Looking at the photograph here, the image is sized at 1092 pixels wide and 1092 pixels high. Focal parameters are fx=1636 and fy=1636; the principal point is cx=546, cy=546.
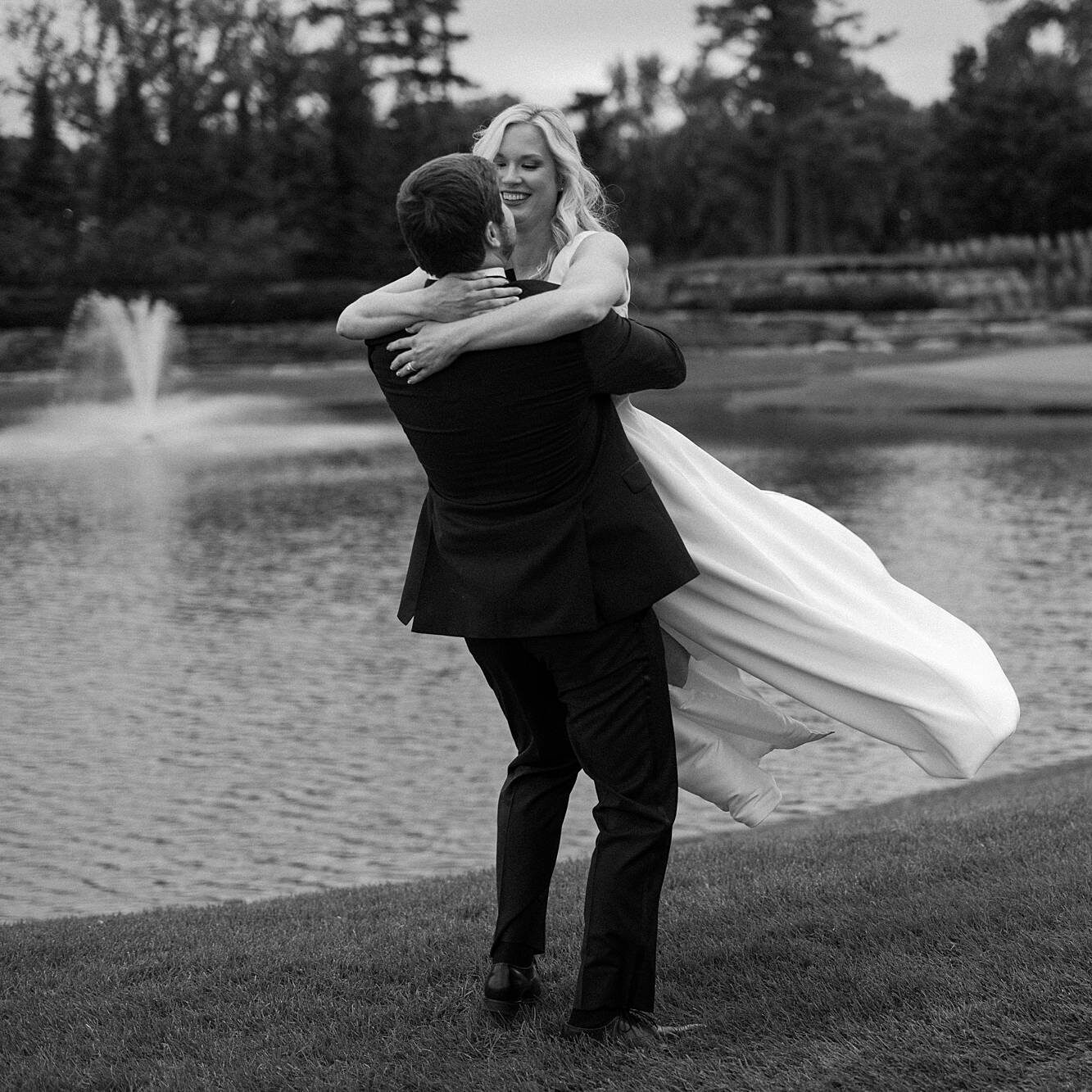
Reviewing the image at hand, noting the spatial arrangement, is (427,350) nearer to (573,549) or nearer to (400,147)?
(573,549)

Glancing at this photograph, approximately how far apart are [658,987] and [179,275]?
164 feet

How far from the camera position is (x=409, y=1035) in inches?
145

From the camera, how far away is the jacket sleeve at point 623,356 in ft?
11.0

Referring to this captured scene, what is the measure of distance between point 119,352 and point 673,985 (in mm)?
38021

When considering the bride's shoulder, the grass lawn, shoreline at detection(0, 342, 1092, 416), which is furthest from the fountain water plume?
the bride's shoulder

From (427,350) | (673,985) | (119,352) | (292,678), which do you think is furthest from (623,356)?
(119,352)

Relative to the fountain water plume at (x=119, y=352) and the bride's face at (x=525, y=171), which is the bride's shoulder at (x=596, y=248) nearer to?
the bride's face at (x=525, y=171)

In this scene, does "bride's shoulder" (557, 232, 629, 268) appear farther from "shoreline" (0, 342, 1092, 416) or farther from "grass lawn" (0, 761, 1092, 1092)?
"shoreline" (0, 342, 1092, 416)

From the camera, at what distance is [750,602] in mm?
3660

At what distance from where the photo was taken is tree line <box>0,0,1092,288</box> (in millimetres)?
54594

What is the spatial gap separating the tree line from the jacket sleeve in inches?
1947

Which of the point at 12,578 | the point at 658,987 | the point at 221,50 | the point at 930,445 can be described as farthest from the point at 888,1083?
the point at 221,50

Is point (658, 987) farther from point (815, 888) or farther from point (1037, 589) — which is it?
point (1037, 589)

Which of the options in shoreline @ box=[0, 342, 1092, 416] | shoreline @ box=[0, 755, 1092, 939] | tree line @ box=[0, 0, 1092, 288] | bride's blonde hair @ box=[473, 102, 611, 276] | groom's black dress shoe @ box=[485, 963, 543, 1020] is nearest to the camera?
bride's blonde hair @ box=[473, 102, 611, 276]
